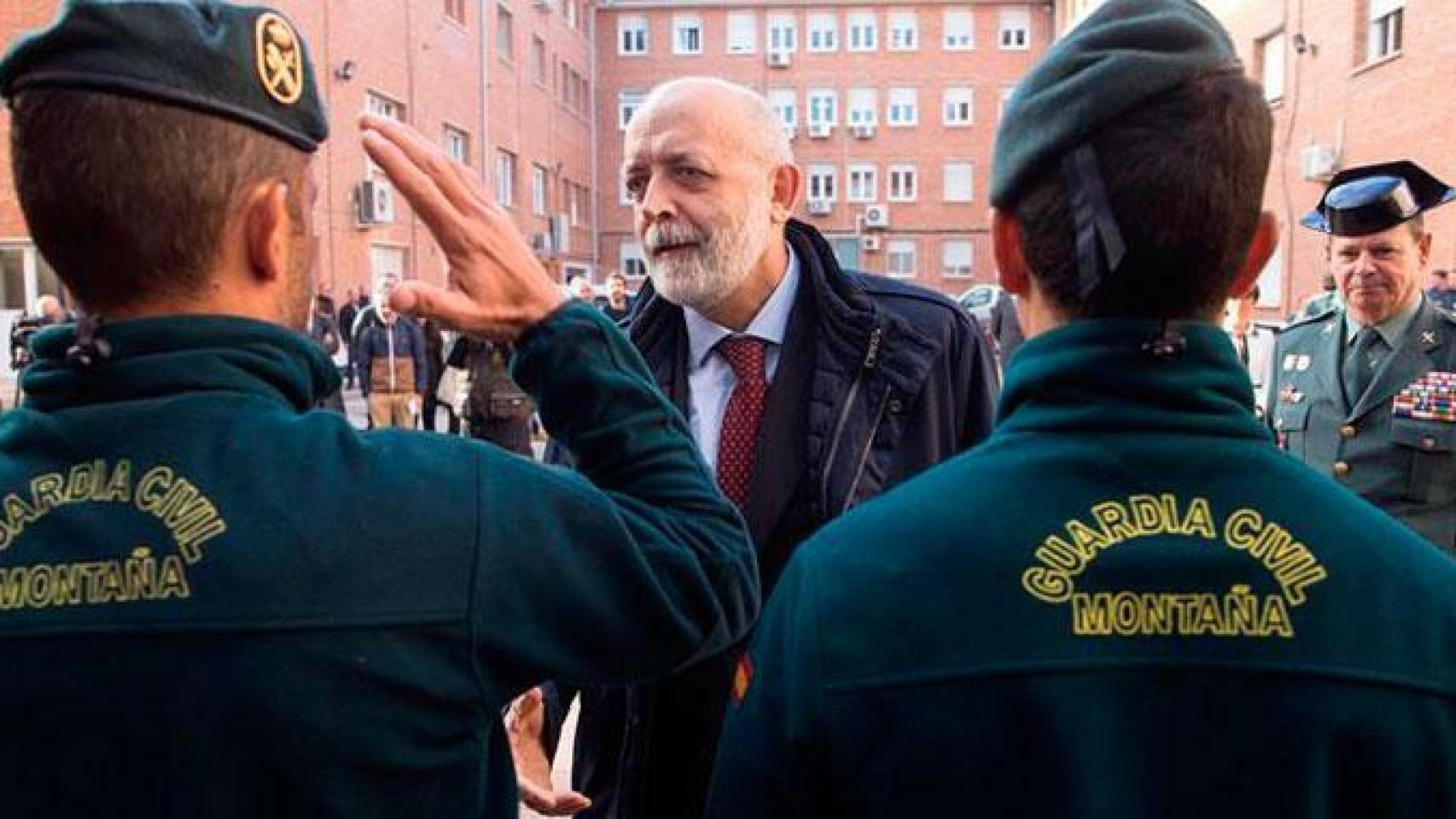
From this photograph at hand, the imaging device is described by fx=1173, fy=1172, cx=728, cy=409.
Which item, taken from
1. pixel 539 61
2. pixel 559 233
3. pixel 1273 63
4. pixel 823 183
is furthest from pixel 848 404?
pixel 823 183

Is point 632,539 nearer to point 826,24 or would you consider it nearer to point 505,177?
point 505,177

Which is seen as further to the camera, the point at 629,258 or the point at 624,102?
the point at 629,258

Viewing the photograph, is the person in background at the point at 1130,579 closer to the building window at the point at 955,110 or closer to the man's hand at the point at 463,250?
the man's hand at the point at 463,250

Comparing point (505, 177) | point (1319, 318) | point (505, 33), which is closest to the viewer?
point (1319, 318)

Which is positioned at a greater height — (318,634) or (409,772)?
(318,634)

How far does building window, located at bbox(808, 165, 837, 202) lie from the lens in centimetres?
3866

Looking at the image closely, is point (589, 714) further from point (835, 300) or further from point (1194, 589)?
point (1194, 589)

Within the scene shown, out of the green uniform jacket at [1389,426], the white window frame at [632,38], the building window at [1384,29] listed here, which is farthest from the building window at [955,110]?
the green uniform jacket at [1389,426]

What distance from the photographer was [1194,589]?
1130mm

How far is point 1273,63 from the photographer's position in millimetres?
18719

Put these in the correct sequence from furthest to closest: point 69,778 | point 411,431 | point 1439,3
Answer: point 1439,3, point 411,431, point 69,778

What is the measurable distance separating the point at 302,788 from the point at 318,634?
15cm

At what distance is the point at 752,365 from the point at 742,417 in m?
0.14

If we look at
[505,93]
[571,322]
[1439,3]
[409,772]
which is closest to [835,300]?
[571,322]
